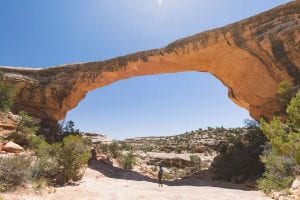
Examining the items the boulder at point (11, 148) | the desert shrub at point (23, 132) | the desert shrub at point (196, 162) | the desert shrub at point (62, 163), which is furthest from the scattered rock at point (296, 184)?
the desert shrub at point (196, 162)

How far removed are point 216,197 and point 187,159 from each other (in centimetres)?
2019

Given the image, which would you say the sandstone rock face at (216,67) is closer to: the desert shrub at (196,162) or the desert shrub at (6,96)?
the desert shrub at (6,96)

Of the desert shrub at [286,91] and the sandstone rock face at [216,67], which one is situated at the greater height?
the sandstone rock face at [216,67]

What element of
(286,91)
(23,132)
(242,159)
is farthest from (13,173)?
(242,159)

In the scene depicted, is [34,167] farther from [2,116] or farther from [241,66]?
[241,66]

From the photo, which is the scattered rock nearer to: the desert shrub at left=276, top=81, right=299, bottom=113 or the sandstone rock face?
the desert shrub at left=276, top=81, right=299, bottom=113

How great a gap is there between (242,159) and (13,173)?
12876mm

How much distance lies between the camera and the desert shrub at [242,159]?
18188 millimetres

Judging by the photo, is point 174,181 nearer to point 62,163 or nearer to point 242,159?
point 242,159

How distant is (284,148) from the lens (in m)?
8.72

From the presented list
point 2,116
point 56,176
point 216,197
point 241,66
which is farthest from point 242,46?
point 2,116

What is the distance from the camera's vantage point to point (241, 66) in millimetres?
19094

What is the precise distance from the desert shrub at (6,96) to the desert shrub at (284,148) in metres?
16.1

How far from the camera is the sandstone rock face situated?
1720 cm
